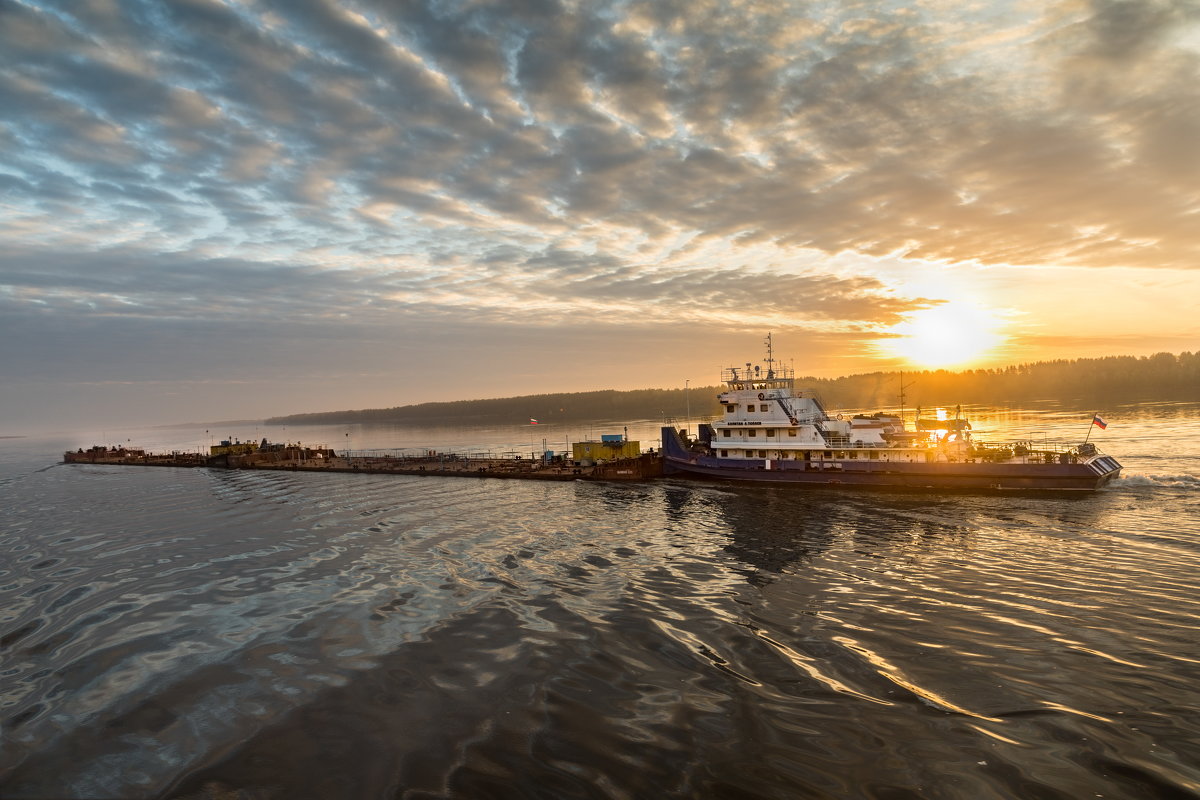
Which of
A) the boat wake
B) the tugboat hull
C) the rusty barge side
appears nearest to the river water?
the tugboat hull

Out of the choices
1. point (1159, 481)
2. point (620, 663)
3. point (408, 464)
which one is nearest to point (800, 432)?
point (1159, 481)

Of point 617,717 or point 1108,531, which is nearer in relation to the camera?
point 617,717

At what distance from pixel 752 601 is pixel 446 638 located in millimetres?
10595

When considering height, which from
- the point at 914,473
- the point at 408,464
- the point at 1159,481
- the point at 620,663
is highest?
the point at 914,473

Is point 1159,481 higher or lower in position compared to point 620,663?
higher

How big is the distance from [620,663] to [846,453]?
42650 millimetres

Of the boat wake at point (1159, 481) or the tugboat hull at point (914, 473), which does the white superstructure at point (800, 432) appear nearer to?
the tugboat hull at point (914, 473)

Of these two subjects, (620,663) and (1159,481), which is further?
(1159,481)

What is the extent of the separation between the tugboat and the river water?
34.1 ft

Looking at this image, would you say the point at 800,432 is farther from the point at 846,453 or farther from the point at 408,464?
the point at 408,464

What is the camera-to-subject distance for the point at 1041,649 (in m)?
14.9

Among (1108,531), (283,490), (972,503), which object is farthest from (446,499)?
(1108,531)

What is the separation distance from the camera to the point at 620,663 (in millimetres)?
15227

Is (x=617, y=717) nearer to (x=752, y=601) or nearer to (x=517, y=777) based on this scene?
(x=517, y=777)
